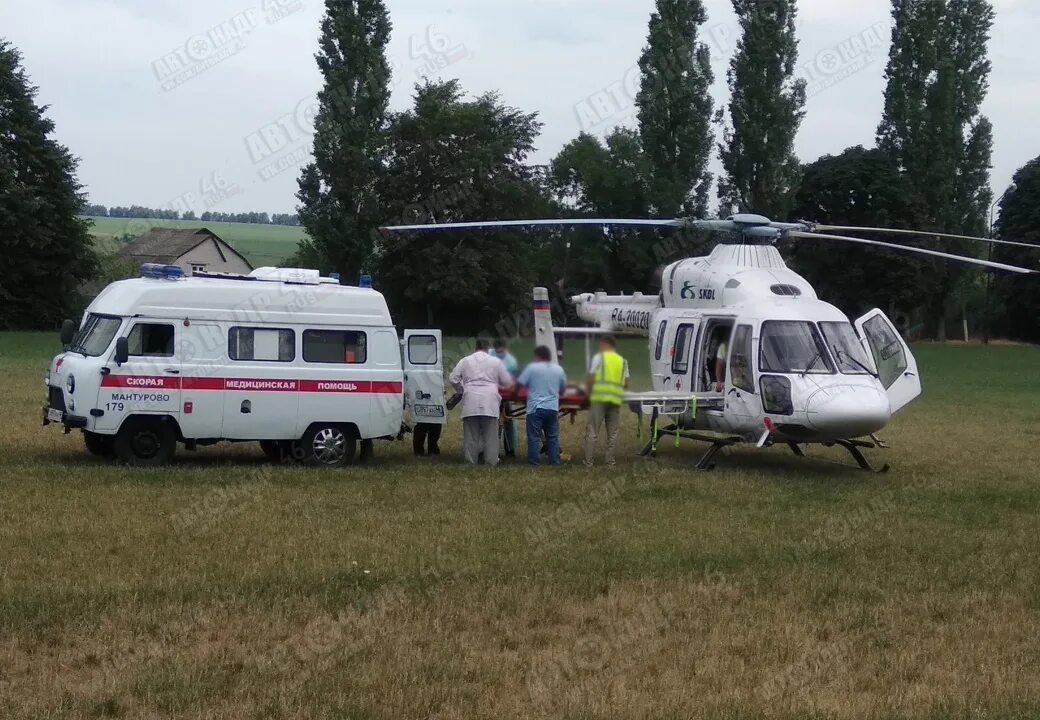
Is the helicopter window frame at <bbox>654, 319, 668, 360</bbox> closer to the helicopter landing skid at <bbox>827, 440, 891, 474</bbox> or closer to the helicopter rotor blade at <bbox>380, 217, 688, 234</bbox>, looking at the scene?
the helicopter rotor blade at <bbox>380, 217, 688, 234</bbox>

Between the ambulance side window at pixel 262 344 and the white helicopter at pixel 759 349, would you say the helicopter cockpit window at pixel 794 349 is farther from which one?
the ambulance side window at pixel 262 344

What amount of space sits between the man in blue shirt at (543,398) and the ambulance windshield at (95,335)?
5026mm

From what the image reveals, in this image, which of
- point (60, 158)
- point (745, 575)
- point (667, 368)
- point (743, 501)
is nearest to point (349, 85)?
point (60, 158)

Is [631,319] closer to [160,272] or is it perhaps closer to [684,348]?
[684,348]

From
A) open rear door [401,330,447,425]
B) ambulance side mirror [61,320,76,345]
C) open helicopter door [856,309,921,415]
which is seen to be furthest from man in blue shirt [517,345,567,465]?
ambulance side mirror [61,320,76,345]

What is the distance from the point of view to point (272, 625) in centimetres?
777

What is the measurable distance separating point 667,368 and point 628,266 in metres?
45.1

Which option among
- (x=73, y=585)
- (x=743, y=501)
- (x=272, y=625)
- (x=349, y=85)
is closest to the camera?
(x=272, y=625)

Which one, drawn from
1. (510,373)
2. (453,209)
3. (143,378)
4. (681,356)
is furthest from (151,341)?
(453,209)

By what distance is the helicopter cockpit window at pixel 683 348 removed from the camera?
16.6 metres

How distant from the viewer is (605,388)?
15562 mm

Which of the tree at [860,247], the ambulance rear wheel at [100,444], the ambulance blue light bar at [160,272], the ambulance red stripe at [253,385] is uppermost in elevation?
the tree at [860,247]

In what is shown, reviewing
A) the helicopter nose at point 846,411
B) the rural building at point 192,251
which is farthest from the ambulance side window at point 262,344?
the rural building at point 192,251

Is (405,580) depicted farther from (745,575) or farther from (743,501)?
(743,501)
